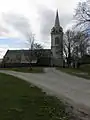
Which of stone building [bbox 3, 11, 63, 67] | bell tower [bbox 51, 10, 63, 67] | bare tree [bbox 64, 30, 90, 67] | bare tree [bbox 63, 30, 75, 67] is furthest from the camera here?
bell tower [bbox 51, 10, 63, 67]

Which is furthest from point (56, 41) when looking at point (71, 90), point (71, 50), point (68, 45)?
point (71, 90)

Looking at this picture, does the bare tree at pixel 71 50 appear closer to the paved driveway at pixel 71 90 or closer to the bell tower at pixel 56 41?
the bell tower at pixel 56 41

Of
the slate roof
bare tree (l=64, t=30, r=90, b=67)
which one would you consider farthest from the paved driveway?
the slate roof

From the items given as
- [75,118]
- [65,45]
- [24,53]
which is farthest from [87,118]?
[24,53]

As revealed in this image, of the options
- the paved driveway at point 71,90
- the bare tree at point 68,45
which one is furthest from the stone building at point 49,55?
the paved driveway at point 71,90

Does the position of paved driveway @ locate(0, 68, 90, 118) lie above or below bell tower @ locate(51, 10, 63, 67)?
below

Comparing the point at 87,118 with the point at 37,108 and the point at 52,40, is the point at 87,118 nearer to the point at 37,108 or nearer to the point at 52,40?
the point at 37,108

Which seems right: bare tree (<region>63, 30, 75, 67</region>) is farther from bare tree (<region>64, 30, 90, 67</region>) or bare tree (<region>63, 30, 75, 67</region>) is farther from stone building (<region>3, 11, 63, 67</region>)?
stone building (<region>3, 11, 63, 67</region>)

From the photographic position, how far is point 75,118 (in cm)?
887

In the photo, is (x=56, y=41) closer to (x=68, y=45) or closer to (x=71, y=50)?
(x=68, y=45)

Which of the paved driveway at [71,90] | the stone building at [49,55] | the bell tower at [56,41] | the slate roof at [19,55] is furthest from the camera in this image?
the slate roof at [19,55]

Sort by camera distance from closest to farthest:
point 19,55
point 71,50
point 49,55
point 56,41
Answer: point 71,50 → point 56,41 → point 49,55 → point 19,55

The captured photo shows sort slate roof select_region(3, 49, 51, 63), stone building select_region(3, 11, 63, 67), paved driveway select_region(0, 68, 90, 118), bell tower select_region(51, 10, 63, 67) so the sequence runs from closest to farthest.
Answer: paved driveway select_region(0, 68, 90, 118), stone building select_region(3, 11, 63, 67), bell tower select_region(51, 10, 63, 67), slate roof select_region(3, 49, 51, 63)

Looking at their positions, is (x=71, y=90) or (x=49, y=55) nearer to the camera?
(x=71, y=90)
